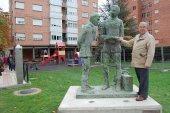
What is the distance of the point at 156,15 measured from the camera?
53.7m

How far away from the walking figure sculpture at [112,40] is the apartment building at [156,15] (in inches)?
1731

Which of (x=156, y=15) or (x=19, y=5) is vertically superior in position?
(x=156, y=15)

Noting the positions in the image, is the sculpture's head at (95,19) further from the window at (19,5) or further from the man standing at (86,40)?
the window at (19,5)

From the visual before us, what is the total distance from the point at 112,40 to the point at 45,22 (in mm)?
40281

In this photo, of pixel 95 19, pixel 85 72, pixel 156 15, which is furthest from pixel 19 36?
pixel 95 19

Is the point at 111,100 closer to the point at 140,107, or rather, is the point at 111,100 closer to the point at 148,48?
the point at 140,107

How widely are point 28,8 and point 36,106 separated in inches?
1490

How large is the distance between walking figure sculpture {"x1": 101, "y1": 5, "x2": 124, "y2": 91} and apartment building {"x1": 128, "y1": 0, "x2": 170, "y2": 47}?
144ft

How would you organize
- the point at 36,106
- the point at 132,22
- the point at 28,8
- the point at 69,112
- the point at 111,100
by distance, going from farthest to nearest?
the point at 28,8
the point at 132,22
the point at 36,106
the point at 111,100
the point at 69,112

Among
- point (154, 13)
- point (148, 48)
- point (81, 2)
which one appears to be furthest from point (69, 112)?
point (154, 13)

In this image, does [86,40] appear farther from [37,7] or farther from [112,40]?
[37,7]

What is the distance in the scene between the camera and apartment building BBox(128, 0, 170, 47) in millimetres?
50875

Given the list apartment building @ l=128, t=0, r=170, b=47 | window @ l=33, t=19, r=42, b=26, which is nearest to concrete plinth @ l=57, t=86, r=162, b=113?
window @ l=33, t=19, r=42, b=26

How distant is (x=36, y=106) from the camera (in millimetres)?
7160
